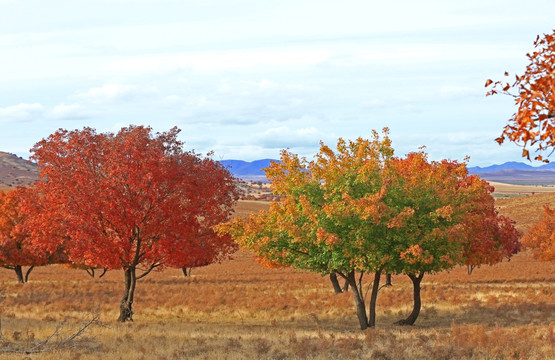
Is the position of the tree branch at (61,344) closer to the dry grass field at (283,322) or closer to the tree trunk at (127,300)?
the dry grass field at (283,322)

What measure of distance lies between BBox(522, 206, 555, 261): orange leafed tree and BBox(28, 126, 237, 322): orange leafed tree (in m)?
37.7

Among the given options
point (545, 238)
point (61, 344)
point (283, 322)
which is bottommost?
point (283, 322)

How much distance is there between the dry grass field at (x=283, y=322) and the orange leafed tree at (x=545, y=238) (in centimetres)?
272

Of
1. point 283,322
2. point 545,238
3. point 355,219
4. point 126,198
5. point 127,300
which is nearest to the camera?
point 355,219

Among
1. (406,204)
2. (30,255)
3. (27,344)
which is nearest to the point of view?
(27,344)

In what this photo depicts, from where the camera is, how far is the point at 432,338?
859 inches

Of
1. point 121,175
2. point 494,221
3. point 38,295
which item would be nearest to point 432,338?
point 121,175

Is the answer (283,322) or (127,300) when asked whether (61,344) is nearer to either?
(127,300)

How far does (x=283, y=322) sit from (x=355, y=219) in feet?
38.4

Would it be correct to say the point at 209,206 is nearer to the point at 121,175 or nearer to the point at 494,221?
the point at 121,175

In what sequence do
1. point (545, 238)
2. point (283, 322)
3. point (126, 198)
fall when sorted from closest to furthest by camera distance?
point (126, 198)
point (283, 322)
point (545, 238)

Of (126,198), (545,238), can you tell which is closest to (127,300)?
(126,198)

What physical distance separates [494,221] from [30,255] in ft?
136

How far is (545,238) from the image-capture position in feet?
195
